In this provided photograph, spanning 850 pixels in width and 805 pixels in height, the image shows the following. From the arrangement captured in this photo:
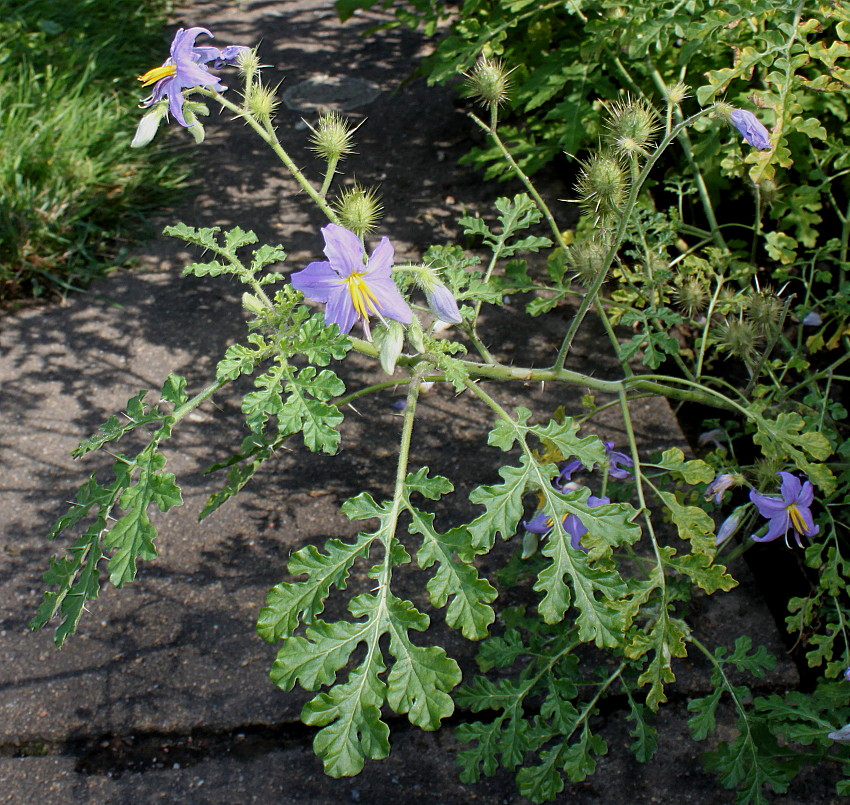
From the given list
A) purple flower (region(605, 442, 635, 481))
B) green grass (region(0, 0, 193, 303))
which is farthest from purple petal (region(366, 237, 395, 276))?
green grass (region(0, 0, 193, 303))

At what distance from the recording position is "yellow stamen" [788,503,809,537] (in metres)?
1.98

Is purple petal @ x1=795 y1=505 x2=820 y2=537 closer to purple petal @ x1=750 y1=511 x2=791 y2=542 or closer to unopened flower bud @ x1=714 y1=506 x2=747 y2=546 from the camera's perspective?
purple petal @ x1=750 y1=511 x2=791 y2=542

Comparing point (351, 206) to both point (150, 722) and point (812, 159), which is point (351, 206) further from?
point (812, 159)

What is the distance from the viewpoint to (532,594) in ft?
7.99

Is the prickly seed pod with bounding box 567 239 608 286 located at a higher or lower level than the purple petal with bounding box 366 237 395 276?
lower

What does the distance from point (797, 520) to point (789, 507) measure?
0.03 metres

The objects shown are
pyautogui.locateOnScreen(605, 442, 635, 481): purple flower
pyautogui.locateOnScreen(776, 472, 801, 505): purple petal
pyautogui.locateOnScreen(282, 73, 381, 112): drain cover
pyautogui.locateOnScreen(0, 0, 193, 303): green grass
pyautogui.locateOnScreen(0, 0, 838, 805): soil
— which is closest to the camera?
pyautogui.locateOnScreen(776, 472, 801, 505): purple petal

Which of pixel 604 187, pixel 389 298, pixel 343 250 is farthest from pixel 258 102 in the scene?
pixel 604 187

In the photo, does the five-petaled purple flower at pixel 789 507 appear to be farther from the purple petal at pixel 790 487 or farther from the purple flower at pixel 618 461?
the purple flower at pixel 618 461

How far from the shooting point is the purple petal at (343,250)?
1598 millimetres

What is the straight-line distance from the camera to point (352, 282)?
1.63 m

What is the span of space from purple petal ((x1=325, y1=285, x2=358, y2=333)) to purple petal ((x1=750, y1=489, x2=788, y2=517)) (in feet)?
3.37

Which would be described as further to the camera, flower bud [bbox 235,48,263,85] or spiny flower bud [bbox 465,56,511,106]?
spiny flower bud [bbox 465,56,511,106]

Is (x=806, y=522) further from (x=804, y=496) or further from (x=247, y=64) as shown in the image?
(x=247, y=64)
